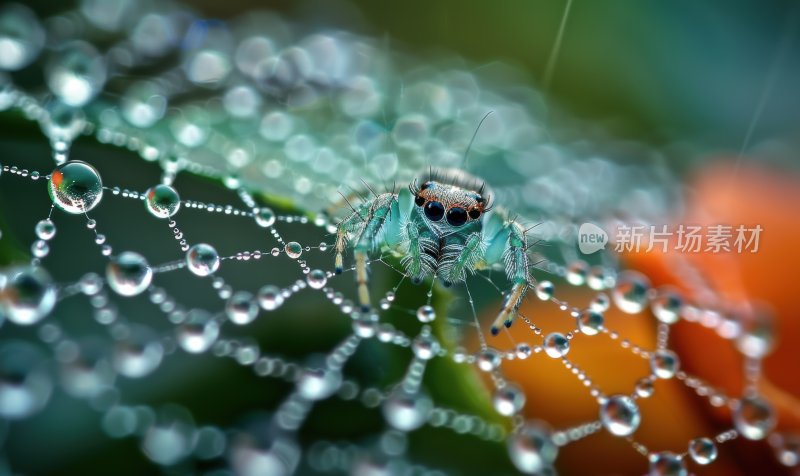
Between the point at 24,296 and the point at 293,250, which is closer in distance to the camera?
the point at 24,296

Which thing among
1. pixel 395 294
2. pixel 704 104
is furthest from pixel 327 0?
pixel 395 294

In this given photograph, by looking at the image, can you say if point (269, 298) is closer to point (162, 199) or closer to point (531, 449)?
point (162, 199)

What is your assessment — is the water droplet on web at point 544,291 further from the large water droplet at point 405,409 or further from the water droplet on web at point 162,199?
the water droplet on web at point 162,199

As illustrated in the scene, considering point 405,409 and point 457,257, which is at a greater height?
point 457,257

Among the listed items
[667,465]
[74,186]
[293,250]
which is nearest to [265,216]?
[293,250]

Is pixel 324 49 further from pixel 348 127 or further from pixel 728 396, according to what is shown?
pixel 728 396

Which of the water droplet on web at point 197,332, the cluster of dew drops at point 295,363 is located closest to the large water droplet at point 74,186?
the cluster of dew drops at point 295,363
